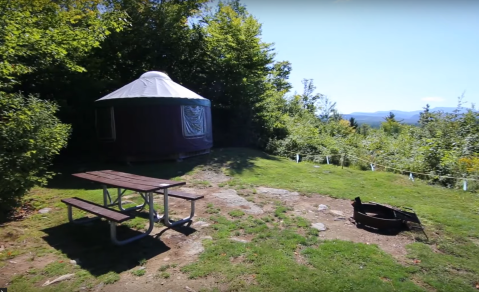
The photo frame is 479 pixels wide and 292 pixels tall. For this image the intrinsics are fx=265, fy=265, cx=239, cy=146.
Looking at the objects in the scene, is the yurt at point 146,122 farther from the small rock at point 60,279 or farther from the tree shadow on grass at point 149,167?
the small rock at point 60,279

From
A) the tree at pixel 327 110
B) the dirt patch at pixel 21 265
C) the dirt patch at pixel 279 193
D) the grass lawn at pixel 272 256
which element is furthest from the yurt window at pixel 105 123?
the tree at pixel 327 110

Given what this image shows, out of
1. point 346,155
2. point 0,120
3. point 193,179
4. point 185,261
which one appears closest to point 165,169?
point 193,179

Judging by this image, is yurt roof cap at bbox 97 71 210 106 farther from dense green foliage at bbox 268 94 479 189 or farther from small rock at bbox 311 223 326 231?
small rock at bbox 311 223 326 231

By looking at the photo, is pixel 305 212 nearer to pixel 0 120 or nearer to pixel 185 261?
pixel 185 261

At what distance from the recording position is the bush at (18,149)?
3219mm

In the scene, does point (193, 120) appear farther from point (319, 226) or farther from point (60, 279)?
point (60, 279)

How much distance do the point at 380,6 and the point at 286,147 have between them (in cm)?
822

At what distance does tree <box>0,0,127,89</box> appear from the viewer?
3822mm

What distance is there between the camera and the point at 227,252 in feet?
8.66

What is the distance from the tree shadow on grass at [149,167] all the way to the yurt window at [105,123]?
2.65 feet

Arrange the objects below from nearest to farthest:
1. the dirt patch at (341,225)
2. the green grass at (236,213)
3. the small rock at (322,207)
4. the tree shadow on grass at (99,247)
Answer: the tree shadow on grass at (99,247) → the dirt patch at (341,225) → the green grass at (236,213) → the small rock at (322,207)

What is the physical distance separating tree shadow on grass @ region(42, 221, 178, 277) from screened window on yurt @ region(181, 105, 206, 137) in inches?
178

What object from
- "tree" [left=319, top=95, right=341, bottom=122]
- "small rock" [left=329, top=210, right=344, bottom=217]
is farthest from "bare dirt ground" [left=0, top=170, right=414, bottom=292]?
"tree" [left=319, top=95, right=341, bottom=122]

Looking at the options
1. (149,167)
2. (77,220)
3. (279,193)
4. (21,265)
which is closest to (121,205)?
(77,220)
